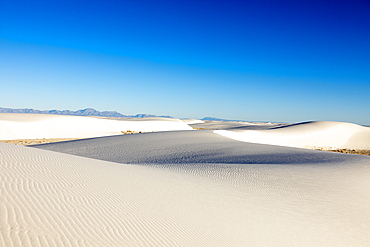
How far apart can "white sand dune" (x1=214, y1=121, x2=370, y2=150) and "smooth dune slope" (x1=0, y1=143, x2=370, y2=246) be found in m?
18.0

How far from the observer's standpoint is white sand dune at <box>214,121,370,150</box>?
2688cm

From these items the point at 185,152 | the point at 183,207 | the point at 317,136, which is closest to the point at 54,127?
the point at 185,152

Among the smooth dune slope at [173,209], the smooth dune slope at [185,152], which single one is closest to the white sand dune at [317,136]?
the smooth dune slope at [185,152]

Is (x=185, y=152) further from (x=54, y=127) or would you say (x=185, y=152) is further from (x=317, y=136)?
(x=317, y=136)

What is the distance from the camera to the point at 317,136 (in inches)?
1218

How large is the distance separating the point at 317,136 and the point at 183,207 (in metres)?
31.7

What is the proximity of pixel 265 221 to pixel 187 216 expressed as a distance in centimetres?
149

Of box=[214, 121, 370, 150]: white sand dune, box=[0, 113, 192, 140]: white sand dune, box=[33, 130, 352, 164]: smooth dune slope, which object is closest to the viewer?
box=[33, 130, 352, 164]: smooth dune slope

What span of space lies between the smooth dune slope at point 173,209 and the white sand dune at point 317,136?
18039 mm

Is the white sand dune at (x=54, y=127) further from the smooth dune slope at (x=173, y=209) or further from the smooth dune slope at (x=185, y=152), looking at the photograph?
the smooth dune slope at (x=173, y=209)

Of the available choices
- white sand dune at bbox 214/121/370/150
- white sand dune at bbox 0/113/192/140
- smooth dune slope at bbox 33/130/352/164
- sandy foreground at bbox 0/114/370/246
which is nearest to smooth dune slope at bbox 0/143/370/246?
sandy foreground at bbox 0/114/370/246

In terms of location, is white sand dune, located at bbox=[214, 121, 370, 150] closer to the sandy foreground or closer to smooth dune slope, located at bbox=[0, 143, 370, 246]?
the sandy foreground

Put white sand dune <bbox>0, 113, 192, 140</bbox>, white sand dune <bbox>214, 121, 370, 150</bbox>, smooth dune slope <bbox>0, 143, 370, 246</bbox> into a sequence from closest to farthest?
1. smooth dune slope <bbox>0, 143, 370, 246</bbox>
2. white sand dune <bbox>0, 113, 192, 140</bbox>
3. white sand dune <bbox>214, 121, 370, 150</bbox>

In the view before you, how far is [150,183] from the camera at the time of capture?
5.75 m
